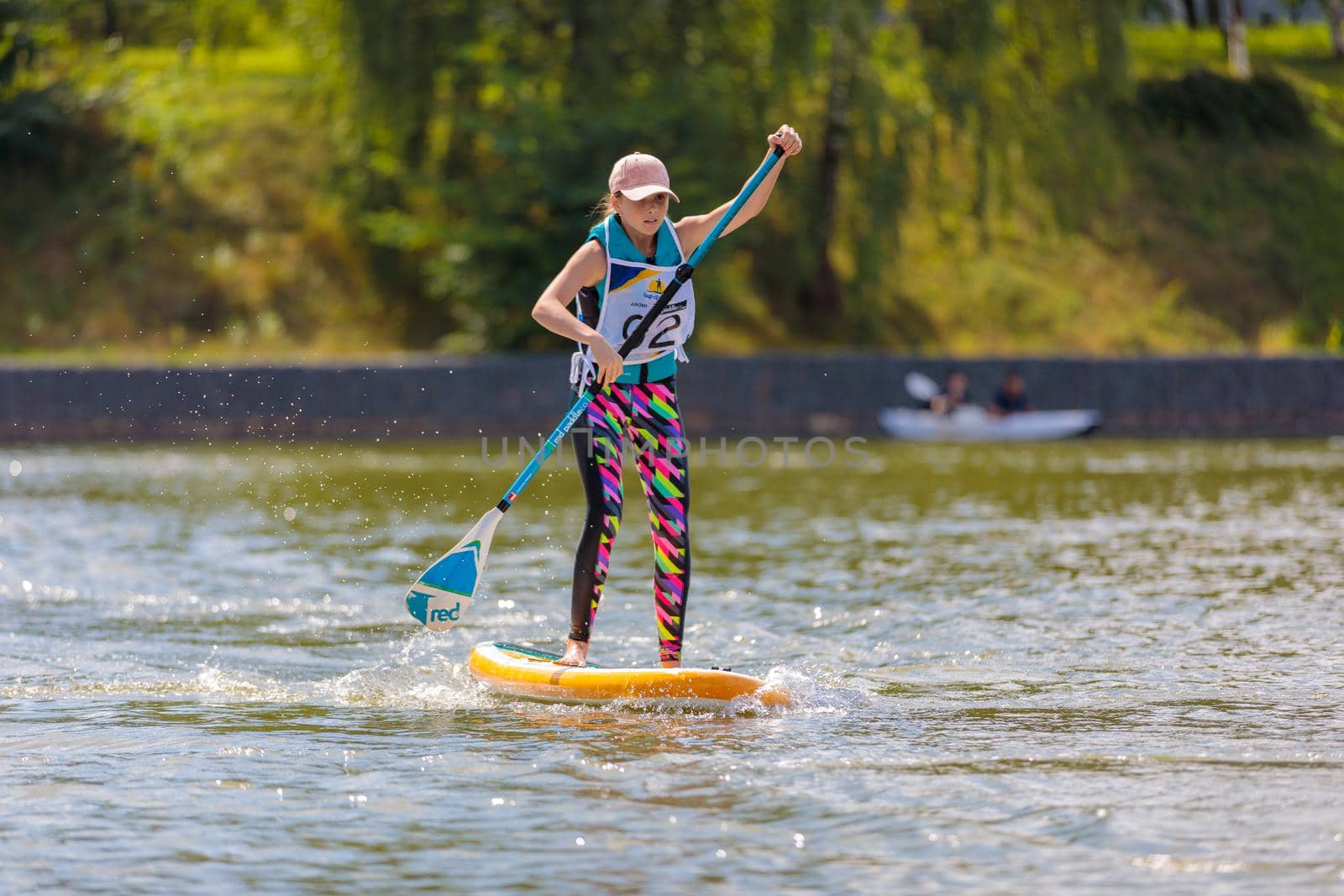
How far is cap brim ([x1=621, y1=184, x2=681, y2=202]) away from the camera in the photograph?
7043mm

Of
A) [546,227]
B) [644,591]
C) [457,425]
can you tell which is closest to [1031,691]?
[644,591]

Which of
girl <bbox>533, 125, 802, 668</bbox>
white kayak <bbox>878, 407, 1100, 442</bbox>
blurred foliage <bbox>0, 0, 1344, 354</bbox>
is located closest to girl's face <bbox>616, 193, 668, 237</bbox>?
girl <bbox>533, 125, 802, 668</bbox>

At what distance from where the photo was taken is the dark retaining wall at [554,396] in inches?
896

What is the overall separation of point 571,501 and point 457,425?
8.16m

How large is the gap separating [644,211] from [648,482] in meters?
1.05

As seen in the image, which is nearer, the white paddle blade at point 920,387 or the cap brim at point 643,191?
the cap brim at point 643,191

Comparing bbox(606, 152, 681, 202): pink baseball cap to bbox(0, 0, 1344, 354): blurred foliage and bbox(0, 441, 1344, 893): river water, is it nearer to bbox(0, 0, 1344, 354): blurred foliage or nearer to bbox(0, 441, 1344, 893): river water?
bbox(0, 441, 1344, 893): river water

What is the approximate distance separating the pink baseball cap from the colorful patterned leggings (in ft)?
2.37

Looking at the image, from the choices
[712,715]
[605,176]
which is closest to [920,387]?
[605,176]

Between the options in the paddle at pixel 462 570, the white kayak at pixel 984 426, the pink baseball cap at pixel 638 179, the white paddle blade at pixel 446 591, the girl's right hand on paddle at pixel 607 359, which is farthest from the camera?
the white kayak at pixel 984 426

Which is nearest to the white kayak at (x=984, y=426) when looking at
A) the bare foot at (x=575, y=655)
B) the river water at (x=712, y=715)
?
the river water at (x=712, y=715)

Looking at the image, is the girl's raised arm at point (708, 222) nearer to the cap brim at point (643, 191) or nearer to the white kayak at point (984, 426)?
the cap brim at point (643, 191)

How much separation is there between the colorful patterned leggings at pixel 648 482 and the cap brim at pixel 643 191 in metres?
0.70

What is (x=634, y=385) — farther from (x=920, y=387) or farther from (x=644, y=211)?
(x=920, y=387)
